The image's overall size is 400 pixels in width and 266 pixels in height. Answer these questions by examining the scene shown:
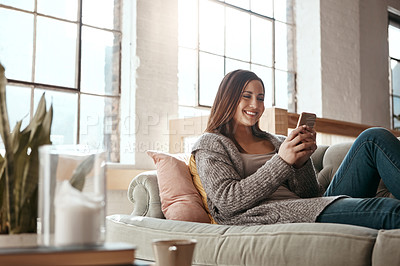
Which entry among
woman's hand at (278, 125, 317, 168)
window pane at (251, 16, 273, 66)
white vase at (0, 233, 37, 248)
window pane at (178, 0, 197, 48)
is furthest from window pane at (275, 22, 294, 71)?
white vase at (0, 233, 37, 248)

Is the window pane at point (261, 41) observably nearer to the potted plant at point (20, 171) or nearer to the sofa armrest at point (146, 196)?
the sofa armrest at point (146, 196)

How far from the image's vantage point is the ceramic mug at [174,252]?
3.28 ft

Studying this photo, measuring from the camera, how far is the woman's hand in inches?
67.1

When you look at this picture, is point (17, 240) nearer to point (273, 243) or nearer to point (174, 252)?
point (174, 252)

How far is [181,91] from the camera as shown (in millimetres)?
4363

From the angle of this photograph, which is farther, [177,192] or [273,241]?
[177,192]

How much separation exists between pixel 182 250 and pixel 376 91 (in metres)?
5.52

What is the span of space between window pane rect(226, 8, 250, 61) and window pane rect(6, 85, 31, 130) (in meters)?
2.15

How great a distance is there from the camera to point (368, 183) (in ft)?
6.23

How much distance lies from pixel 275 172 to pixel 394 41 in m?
5.46

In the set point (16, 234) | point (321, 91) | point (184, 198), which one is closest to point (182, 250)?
point (16, 234)

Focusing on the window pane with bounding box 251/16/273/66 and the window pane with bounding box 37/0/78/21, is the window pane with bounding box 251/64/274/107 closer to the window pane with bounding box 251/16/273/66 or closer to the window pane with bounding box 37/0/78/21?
the window pane with bounding box 251/16/273/66

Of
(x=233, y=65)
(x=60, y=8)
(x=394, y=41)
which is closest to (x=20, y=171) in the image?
(x=60, y=8)

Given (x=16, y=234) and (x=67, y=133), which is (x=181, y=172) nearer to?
(x=16, y=234)
